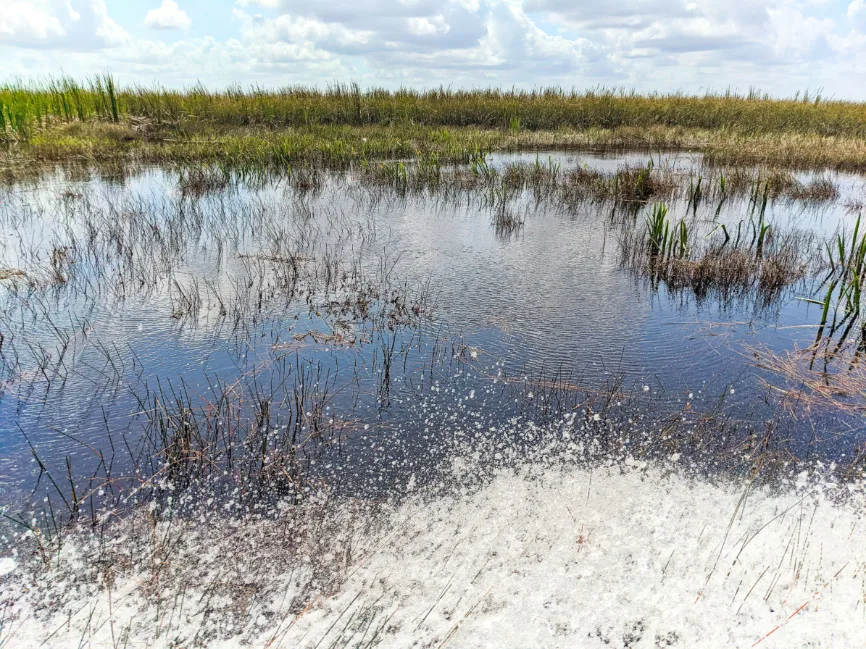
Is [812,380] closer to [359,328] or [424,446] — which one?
[424,446]

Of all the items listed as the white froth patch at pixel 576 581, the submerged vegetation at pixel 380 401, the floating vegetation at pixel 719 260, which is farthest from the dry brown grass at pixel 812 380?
the floating vegetation at pixel 719 260

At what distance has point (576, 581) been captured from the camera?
2744 mm

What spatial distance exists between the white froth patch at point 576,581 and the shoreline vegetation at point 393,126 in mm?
11798

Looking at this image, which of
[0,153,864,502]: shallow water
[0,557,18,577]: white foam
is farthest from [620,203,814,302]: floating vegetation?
[0,557,18,577]: white foam

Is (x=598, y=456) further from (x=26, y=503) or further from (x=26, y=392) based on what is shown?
(x=26, y=392)

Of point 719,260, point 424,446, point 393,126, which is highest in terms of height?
point 393,126

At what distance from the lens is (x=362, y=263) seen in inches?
290

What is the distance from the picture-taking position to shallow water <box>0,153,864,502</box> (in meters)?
4.08

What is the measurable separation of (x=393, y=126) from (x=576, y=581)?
18945 mm

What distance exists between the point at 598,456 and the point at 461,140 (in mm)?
15142

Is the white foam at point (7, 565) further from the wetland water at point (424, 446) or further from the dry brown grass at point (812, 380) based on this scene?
the dry brown grass at point (812, 380)

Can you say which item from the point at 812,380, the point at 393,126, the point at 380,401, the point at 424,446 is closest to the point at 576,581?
the point at 424,446

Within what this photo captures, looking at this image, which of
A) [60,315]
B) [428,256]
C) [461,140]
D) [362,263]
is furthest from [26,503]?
[461,140]

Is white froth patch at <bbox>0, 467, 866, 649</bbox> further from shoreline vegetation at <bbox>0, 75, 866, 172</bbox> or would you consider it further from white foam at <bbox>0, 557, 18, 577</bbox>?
shoreline vegetation at <bbox>0, 75, 866, 172</bbox>
